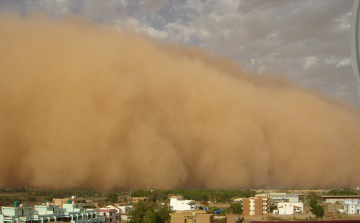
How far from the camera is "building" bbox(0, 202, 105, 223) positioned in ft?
22.0

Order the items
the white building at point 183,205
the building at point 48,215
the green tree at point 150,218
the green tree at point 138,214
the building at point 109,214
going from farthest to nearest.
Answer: the white building at point 183,205 → the building at point 109,214 → the green tree at point 138,214 → the green tree at point 150,218 → the building at point 48,215

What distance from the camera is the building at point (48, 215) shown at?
6719 millimetres

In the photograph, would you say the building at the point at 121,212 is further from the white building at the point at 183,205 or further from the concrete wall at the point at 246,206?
the concrete wall at the point at 246,206

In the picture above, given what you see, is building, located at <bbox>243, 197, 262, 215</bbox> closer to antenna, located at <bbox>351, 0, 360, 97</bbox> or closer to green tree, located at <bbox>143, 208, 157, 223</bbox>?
green tree, located at <bbox>143, 208, 157, 223</bbox>

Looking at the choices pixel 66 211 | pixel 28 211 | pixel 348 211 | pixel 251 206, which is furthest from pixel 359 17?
pixel 348 211

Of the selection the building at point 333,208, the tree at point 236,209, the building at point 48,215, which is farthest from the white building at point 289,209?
the building at point 48,215

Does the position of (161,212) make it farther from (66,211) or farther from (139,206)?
(66,211)

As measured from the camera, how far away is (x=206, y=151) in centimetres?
1983

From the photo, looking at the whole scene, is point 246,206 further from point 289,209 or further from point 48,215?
point 48,215

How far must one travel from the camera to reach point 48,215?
278 inches

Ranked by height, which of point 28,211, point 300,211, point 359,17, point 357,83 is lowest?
point 300,211

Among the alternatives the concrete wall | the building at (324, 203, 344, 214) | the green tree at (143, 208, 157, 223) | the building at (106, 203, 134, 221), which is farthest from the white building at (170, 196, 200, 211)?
the building at (324, 203, 344, 214)

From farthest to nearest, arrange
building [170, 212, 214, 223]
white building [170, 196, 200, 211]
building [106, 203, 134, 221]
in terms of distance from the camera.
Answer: white building [170, 196, 200, 211], building [106, 203, 134, 221], building [170, 212, 214, 223]

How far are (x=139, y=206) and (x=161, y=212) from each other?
902 mm
